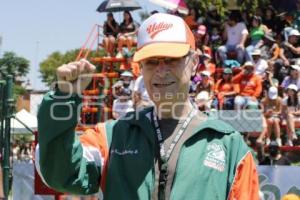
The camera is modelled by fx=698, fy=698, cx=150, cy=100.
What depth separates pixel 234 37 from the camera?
45.2ft

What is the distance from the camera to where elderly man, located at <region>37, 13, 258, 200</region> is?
2357 mm

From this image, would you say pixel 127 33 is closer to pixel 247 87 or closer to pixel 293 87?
pixel 247 87

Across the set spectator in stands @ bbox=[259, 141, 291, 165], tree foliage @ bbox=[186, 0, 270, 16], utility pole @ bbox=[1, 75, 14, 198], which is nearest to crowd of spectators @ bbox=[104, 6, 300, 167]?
spectator in stands @ bbox=[259, 141, 291, 165]

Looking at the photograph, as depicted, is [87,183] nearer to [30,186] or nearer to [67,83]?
[67,83]

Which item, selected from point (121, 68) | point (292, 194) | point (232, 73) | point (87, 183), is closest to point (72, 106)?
point (87, 183)

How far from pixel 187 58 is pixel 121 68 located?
1152cm

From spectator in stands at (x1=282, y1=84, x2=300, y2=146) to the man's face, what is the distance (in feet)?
25.3

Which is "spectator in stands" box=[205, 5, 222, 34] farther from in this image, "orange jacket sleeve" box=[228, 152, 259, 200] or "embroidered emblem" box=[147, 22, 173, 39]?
"orange jacket sleeve" box=[228, 152, 259, 200]

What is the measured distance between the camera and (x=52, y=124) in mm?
2324

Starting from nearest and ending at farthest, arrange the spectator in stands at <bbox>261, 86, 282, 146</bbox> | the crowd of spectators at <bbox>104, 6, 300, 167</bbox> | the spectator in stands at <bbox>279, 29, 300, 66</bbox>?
the spectator in stands at <bbox>261, 86, 282, 146</bbox> < the crowd of spectators at <bbox>104, 6, 300, 167</bbox> < the spectator in stands at <bbox>279, 29, 300, 66</bbox>

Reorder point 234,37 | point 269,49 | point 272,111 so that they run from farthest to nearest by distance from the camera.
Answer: point 234,37
point 269,49
point 272,111

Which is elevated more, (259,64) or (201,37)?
(201,37)

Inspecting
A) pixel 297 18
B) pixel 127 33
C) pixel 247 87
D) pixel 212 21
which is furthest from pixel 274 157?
pixel 127 33

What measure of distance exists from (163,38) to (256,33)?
11.0 m
